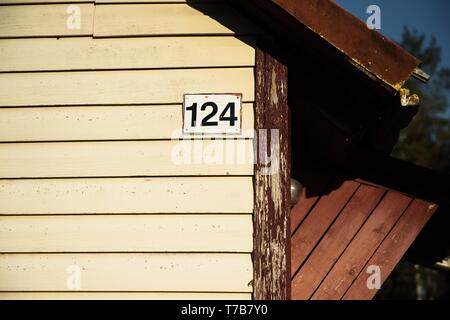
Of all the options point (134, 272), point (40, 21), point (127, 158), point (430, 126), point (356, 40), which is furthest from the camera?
point (430, 126)

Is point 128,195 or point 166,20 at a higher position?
point 166,20

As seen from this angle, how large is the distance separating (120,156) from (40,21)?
1056 millimetres

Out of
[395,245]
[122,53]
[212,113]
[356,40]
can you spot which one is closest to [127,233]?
[212,113]

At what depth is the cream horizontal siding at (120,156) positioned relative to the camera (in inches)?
104

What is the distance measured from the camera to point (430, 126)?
77.8 feet

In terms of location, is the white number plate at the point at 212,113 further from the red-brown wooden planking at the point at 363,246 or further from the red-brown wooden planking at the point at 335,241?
the red-brown wooden planking at the point at 363,246

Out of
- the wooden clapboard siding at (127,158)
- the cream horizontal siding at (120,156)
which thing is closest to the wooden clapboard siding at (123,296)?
the cream horizontal siding at (120,156)

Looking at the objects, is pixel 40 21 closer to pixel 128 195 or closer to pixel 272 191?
pixel 128 195

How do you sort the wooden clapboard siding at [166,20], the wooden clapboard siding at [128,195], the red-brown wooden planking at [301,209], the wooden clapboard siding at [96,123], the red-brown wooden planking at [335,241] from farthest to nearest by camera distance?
the red-brown wooden planking at [301,209], the red-brown wooden planking at [335,241], the wooden clapboard siding at [166,20], the wooden clapboard siding at [96,123], the wooden clapboard siding at [128,195]

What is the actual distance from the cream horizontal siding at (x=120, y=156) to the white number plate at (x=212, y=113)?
0.04 meters

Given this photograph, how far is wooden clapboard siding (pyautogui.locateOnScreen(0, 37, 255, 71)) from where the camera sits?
289 centimetres

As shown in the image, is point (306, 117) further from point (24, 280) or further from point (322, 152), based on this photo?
point (24, 280)
